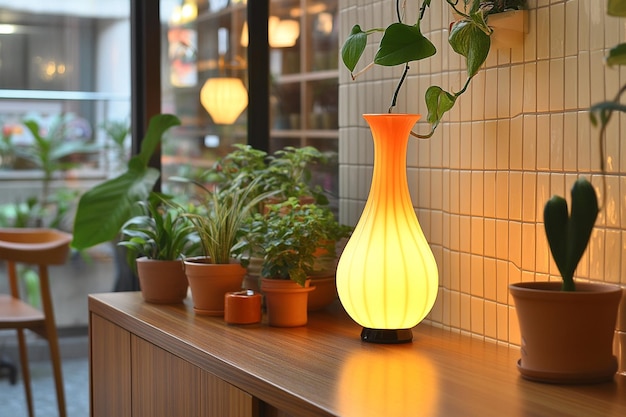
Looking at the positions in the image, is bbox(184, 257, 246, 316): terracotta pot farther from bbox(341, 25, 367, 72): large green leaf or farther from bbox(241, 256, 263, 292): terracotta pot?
bbox(341, 25, 367, 72): large green leaf

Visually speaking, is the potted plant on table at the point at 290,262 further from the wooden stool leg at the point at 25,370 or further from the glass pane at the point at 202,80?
the wooden stool leg at the point at 25,370

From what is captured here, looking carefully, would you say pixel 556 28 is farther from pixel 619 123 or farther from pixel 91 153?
pixel 91 153

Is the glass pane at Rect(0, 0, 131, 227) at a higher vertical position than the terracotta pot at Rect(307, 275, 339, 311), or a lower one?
higher

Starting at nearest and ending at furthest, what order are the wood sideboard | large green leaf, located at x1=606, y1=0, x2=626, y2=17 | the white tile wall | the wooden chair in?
large green leaf, located at x1=606, y1=0, x2=626, y2=17, the wood sideboard, the white tile wall, the wooden chair

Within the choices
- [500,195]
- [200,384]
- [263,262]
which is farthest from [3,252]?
[500,195]

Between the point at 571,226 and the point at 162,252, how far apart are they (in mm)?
1052

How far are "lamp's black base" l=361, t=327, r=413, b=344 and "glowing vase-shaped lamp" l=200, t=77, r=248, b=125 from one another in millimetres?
1137

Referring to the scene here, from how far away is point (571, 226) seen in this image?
1.26 metres

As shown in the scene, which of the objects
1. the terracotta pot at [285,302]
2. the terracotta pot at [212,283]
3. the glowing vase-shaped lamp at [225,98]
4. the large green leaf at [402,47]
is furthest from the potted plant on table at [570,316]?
the glowing vase-shaped lamp at [225,98]

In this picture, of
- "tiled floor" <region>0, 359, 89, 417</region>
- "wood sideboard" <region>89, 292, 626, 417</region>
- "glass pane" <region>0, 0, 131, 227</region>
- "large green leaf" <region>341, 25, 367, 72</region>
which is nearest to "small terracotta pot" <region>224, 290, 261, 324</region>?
"wood sideboard" <region>89, 292, 626, 417</region>

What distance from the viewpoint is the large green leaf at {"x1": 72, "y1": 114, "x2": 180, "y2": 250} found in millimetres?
2244

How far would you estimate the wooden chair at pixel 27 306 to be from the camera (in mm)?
2832

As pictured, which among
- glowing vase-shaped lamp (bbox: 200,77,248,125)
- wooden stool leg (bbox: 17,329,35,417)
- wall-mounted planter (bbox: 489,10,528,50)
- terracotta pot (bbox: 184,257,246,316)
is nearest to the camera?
wall-mounted planter (bbox: 489,10,528,50)

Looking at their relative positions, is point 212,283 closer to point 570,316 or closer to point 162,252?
point 162,252
